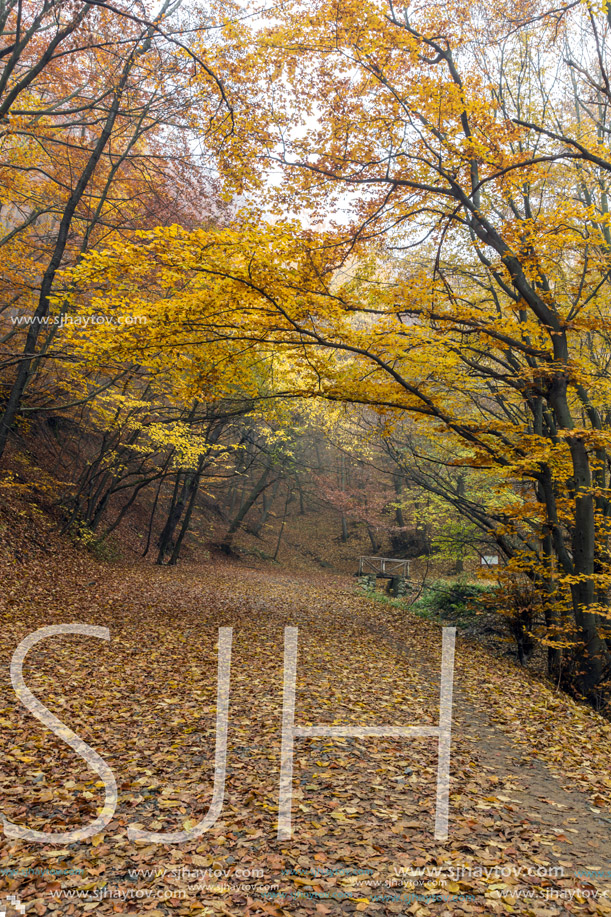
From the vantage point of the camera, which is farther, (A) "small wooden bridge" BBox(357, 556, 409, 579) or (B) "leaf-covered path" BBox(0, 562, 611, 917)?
(A) "small wooden bridge" BBox(357, 556, 409, 579)

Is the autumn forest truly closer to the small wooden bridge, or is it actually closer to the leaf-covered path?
the leaf-covered path

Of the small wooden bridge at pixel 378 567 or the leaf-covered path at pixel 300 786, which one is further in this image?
the small wooden bridge at pixel 378 567

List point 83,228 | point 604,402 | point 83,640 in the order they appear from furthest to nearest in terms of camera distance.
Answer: point 83,228
point 604,402
point 83,640

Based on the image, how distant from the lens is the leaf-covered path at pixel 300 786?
9.50ft

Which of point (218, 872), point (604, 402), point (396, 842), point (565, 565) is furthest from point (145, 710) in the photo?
point (604, 402)

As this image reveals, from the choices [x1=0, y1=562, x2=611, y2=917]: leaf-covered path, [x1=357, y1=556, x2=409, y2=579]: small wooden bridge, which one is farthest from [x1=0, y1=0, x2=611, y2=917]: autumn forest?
[x1=357, y1=556, x2=409, y2=579]: small wooden bridge

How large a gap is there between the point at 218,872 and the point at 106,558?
11802 millimetres

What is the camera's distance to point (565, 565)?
8039 mm

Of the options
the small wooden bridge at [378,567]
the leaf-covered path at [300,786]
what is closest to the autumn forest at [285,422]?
the leaf-covered path at [300,786]

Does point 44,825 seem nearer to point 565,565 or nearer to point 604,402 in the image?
point 565,565

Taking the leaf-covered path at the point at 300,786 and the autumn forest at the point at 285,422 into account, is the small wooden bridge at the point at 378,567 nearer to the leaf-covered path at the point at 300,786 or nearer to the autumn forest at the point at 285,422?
the autumn forest at the point at 285,422

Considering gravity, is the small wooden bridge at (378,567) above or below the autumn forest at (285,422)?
below

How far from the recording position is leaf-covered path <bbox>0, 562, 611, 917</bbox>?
114 inches

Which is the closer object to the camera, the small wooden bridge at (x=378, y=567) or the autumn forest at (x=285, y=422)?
the autumn forest at (x=285, y=422)
